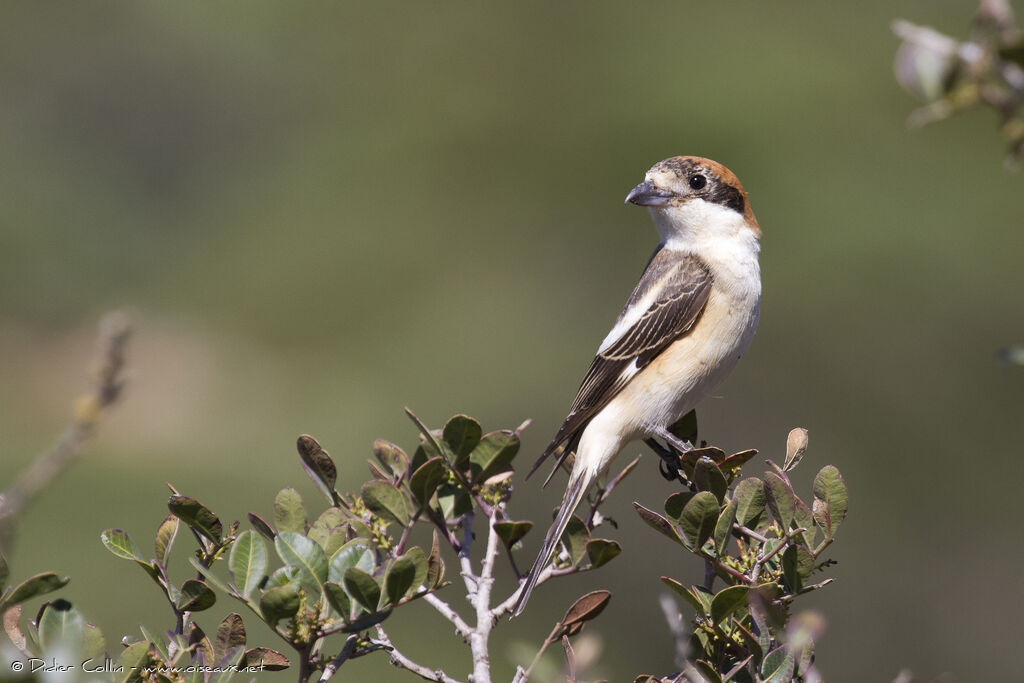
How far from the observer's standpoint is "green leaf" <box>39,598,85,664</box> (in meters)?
1.86

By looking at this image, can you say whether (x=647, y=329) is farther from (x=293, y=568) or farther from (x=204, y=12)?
(x=204, y=12)

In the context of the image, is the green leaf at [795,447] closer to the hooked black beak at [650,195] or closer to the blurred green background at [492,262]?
the hooked black beak at [650,195]

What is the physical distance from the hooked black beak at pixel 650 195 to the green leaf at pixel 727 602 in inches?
94.2

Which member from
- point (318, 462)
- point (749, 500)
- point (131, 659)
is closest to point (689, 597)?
point (749, 500)

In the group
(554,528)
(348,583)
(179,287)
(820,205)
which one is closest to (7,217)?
(179,287)

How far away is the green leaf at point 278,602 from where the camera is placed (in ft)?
6.45

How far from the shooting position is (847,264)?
407 inches

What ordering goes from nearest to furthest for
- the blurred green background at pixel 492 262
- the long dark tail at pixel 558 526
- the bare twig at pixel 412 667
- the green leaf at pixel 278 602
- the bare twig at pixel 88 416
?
the bare twig at pixel 88 416
the green leaf at pixel 278 602
the bare twig at pixel 412 667
the long dark tail at pixel 558 526
the blurred green background at pixel 492 262

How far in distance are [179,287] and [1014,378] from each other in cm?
916

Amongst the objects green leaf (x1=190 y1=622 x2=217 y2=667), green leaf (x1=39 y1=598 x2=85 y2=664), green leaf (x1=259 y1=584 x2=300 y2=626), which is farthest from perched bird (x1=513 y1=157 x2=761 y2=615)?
green leaf (x1=39 y1=598 x2=85 y2=664)

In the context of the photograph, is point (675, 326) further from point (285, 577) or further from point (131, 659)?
point (131, 659)

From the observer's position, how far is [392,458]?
103 inches

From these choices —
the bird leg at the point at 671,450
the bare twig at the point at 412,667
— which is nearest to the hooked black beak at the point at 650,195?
the bird leg at the point at 671,450

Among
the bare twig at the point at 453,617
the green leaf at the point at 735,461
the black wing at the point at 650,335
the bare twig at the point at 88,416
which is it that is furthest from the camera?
the black wing at the point at 650,335
